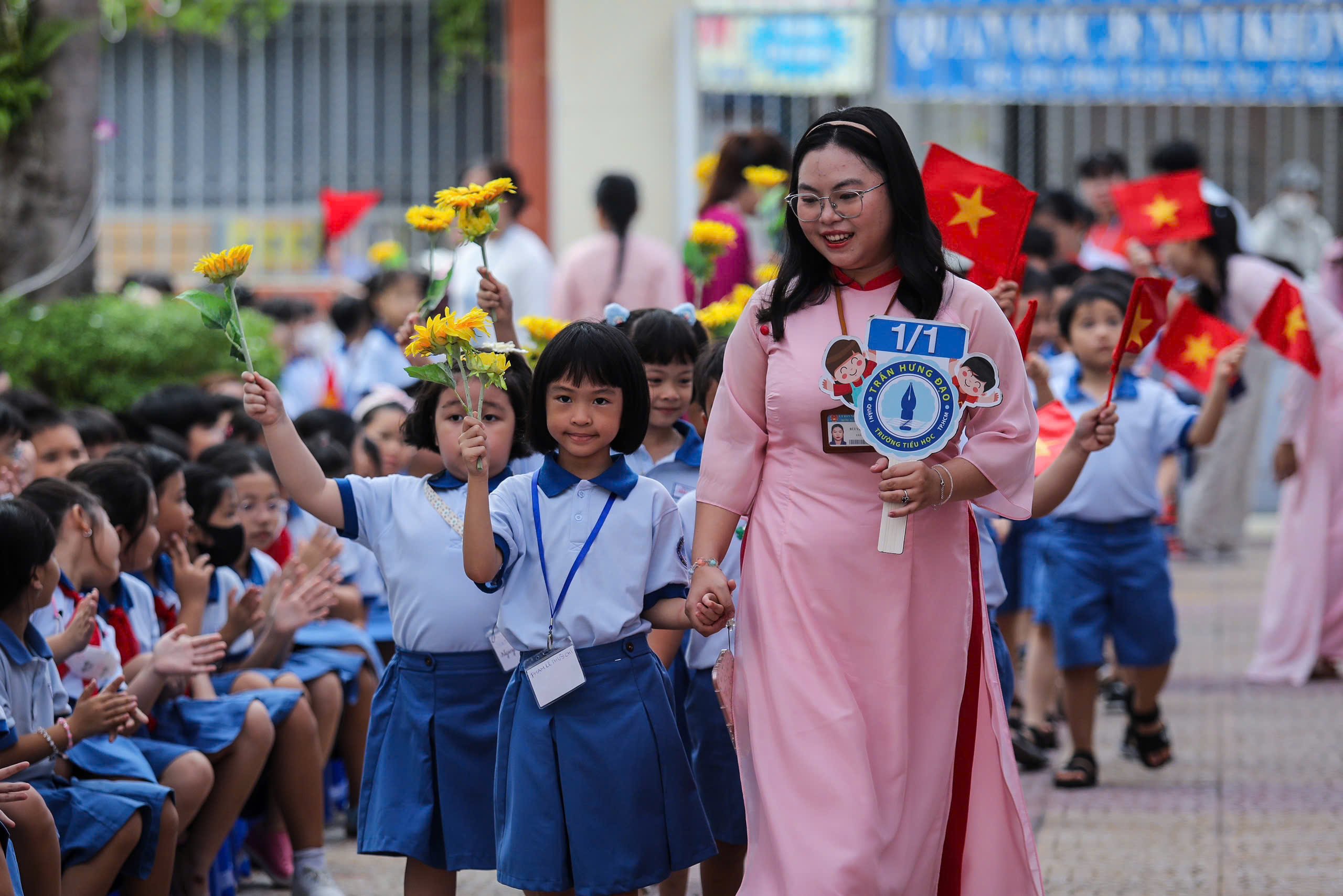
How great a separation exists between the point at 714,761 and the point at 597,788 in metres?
0.72

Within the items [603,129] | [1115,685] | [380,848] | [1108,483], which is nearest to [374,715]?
[380,848]

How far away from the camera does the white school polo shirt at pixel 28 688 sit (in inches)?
153

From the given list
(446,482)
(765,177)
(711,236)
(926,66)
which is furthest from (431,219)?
(926,66)

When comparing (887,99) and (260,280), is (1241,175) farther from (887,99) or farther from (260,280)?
(260,280)

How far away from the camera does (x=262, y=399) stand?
3.73 metres

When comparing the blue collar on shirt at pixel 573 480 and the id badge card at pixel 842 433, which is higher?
the id badge card at pixel 842 433

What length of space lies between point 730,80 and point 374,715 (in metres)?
7.24

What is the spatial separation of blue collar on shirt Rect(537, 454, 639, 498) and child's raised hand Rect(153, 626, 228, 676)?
1021 mm

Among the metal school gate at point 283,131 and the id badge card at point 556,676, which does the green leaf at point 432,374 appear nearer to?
the id badge card at point 556,676

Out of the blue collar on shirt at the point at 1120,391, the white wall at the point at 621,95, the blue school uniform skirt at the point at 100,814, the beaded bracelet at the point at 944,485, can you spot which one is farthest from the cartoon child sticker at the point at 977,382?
the white wall at the point at 621,95

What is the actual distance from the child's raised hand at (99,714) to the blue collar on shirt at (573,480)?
1.03 m

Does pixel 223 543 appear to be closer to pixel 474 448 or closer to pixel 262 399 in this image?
pixel 262 399

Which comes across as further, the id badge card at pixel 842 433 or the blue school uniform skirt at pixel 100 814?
the blue school uniform skirt at pixel 100 814

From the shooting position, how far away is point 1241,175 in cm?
1259
